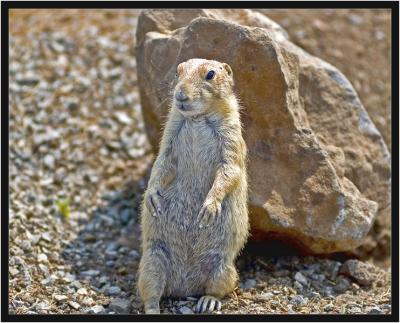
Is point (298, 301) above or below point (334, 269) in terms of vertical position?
below

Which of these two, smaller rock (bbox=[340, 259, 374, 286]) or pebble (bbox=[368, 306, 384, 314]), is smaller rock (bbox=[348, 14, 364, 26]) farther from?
pebble (bbox=[368, 306, 384, 314])

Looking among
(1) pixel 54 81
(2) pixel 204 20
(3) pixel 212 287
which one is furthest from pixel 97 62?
(3) pixel 212 287

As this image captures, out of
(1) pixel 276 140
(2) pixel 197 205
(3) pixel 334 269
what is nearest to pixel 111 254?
(2) pixel 197 205

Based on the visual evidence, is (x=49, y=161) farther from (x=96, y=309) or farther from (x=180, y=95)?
(x=180, y=95)

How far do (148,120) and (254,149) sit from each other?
1.74 m

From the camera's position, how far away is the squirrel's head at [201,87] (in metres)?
7.34

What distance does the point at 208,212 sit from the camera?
7.39 meters

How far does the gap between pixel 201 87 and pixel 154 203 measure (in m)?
1.25

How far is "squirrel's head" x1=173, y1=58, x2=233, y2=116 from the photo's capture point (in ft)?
24.1

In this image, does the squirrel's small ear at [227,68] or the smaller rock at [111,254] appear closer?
the squirrel's small ear at [227,68]

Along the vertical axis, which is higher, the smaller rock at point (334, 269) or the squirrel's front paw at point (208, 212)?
the squirrel's front paw at point (208, 212)

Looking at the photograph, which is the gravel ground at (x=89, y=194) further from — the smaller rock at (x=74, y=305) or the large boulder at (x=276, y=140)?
the large boulder at (x=276, y=140)

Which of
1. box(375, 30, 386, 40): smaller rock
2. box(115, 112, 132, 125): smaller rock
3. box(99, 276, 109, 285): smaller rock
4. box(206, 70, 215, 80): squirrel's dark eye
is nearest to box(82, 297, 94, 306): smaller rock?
box(99, 276, 109, 285): smaller rock

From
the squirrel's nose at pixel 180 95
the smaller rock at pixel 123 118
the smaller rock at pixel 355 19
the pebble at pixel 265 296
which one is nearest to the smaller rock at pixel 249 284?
the pebble at pixel 265 296
